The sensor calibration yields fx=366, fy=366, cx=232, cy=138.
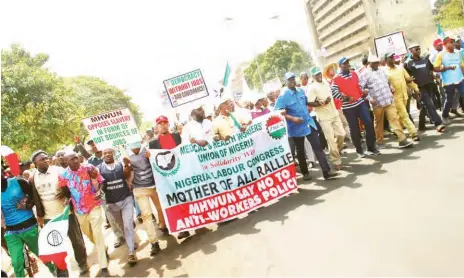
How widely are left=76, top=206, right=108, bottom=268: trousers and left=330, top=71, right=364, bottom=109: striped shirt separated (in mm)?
5007

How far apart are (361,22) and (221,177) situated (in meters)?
76.3

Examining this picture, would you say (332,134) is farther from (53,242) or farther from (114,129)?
(53,242)

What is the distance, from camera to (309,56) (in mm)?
101562

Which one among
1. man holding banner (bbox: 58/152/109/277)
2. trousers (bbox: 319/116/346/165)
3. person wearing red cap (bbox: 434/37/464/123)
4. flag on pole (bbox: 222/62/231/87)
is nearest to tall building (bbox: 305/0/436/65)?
flag on pole (bbox: 222/62/231/87)

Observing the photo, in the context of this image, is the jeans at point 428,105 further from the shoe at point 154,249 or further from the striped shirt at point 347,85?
the shoe at point 154,249

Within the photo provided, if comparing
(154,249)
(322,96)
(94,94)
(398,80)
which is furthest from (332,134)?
(94,94)

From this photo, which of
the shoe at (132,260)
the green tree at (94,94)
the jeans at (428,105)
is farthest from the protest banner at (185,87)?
the green tree at (94,94)

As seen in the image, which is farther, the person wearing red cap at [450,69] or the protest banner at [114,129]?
the person wearing red cap at [450,69]

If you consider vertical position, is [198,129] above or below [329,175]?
above

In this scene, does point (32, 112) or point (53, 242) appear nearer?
point (53, 242)

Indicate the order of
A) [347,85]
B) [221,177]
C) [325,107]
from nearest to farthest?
[221,177]
[325,107]
[347,85]

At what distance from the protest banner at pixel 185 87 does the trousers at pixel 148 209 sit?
2988mm

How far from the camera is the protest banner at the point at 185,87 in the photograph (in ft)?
28.0

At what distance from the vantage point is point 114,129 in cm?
634
